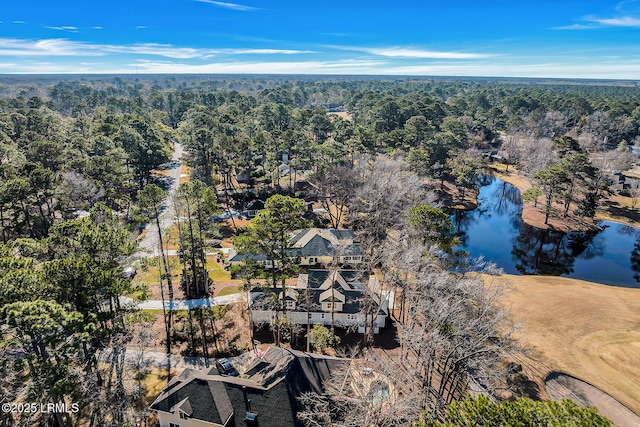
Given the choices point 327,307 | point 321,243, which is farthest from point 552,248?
point 327,307

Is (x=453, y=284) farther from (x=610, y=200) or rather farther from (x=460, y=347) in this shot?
(x=610, y=200)

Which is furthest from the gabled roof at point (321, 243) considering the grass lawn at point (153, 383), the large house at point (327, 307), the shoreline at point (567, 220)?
the shoreline at point (567, 220)

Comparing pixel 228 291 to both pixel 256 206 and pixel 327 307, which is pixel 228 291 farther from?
pixel 256 206

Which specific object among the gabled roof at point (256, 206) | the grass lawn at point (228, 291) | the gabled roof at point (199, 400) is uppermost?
the gabled roof at point (256, 206)

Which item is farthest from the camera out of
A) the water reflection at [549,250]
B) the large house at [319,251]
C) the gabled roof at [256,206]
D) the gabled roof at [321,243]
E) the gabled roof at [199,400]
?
the gabled roof at [256,206]

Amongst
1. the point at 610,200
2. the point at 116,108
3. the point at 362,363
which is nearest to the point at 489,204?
the point at 610,200

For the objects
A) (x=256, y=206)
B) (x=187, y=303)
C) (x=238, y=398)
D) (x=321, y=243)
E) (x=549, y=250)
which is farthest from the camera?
(x=256, y=206)

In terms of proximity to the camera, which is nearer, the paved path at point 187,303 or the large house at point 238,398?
the large house at point 238,398

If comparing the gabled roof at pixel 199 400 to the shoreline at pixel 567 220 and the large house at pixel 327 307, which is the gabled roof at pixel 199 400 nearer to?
the large house at pixel 327 307
